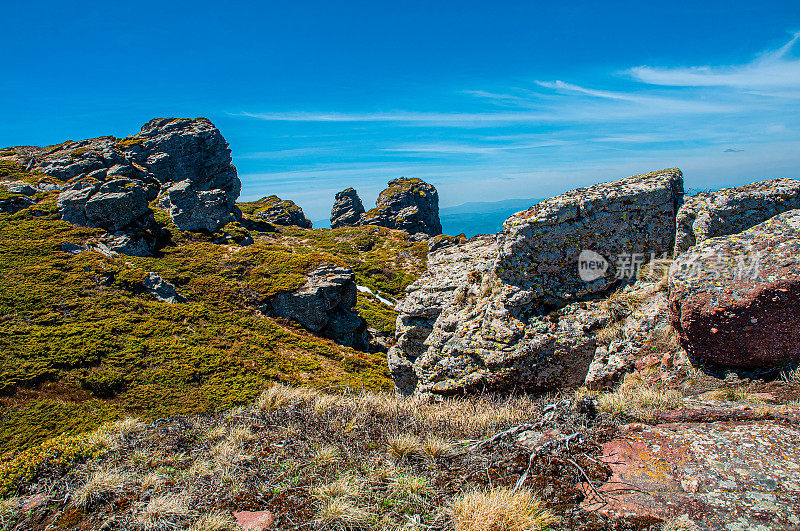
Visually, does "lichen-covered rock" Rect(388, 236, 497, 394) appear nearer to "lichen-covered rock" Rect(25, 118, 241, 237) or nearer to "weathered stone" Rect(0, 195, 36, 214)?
"lichen-covered rock" Rect(25, 118, 241, 237)

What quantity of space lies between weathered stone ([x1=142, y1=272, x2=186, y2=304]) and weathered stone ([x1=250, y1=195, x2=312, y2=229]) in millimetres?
68718

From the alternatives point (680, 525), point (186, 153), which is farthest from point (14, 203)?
point (680, 525)

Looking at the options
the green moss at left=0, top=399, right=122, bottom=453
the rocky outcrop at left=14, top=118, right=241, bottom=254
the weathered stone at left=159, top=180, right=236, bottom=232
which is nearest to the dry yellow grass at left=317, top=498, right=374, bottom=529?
the green moss at left=0, top=399, right=122, bottom=453

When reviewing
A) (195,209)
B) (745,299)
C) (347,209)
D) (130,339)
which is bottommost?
(130,339)

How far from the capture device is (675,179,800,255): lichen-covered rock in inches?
251

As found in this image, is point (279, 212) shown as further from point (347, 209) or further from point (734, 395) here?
point (734, 395)

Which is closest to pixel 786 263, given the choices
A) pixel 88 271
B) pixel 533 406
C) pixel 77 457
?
pixel 533 406

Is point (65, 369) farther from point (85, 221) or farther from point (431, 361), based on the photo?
point (85, 221)

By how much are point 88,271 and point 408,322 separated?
1100 inches

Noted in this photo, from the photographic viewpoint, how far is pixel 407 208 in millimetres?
121750

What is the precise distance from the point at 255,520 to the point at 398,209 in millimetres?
121043

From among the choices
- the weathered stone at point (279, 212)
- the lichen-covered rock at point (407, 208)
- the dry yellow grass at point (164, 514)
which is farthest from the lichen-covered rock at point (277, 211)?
the dry yellow grass at point (164, 514)

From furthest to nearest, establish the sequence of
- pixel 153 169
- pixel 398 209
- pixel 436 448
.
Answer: pixel 398 209
pixel 153 169
pixel 436 448

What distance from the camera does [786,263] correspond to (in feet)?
16.7
